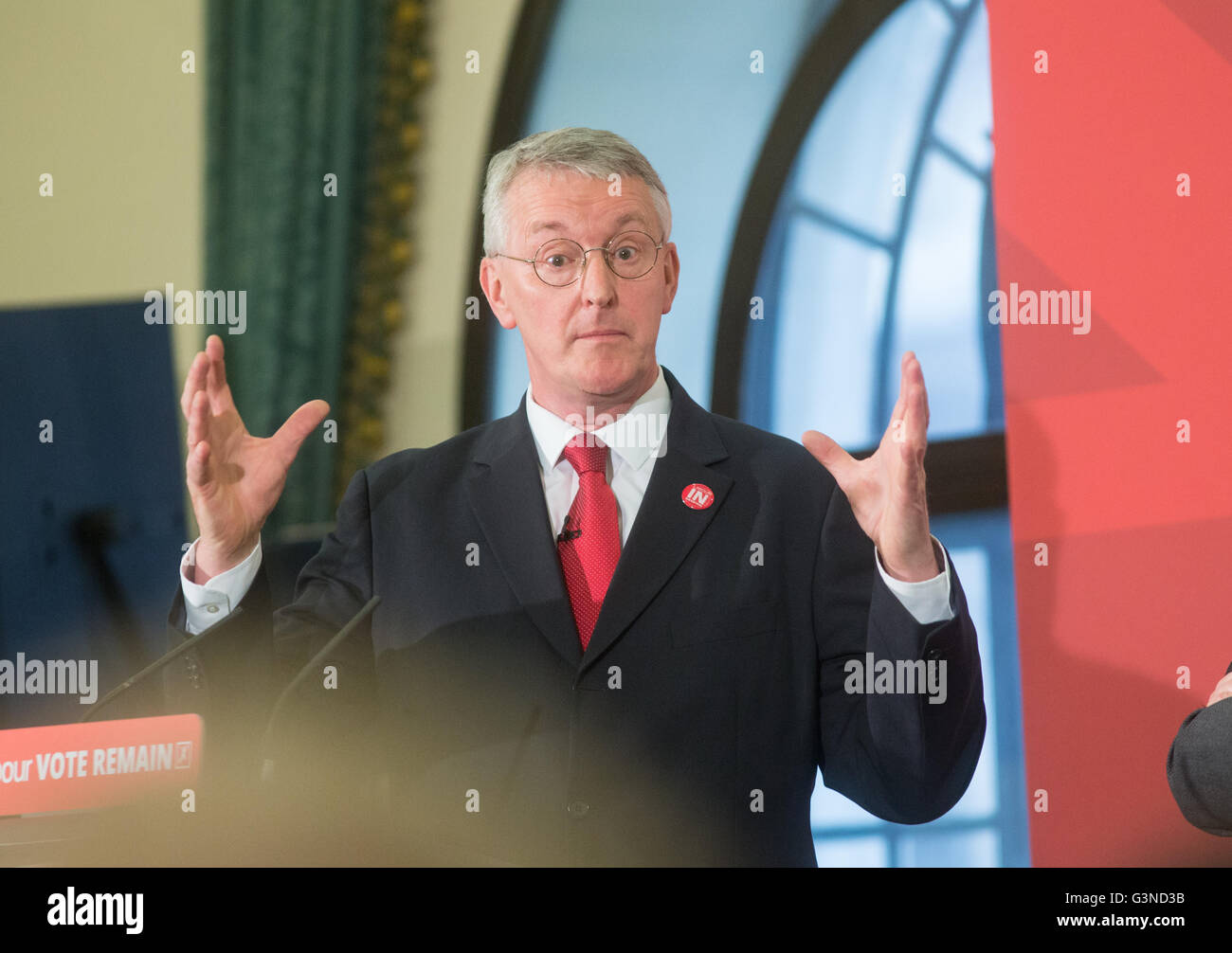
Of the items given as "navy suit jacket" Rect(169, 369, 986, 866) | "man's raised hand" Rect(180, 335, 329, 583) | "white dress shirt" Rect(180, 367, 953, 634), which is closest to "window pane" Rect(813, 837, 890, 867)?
"navy suit jacket" Rect(169, 369, 986, 866)

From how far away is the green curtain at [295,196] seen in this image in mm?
2664

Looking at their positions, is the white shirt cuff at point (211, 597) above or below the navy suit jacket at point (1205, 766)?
above

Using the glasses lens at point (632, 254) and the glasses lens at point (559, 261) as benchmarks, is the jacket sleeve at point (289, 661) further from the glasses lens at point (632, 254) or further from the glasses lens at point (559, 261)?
the glasses lens at point (632, 254)

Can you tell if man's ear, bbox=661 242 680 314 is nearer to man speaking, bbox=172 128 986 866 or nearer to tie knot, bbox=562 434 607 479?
man speaking, bbox=172 128 986 866

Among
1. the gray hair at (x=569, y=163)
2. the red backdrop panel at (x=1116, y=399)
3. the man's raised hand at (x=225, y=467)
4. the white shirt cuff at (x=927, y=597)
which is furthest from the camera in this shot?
the red backdrop panel at (x=1116, y=399)

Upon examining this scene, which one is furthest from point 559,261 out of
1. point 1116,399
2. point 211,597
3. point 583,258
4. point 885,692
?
point 1116,399

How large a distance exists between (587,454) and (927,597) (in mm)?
755

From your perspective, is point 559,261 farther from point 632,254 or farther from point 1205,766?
point 1205,766

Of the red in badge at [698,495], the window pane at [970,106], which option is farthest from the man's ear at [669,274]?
the window pane at [970,106]

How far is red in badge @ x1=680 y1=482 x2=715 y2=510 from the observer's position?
240cm

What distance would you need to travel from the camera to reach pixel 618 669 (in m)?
2.34

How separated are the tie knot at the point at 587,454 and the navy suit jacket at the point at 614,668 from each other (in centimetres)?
9
